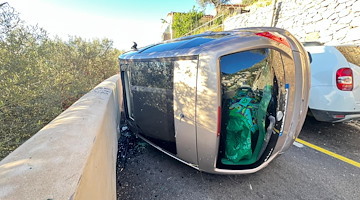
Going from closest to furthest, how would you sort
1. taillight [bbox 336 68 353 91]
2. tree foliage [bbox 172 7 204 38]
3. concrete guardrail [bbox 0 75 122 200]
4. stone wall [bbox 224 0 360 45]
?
concrete guardrail [bbox 0 75 122 200] < taillight [bbox 336 68 353 91] < stone wall [bbox 224 0 360 45] < tree foliage [bbox 172 7 204 38]

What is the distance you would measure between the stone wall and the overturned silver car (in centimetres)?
566

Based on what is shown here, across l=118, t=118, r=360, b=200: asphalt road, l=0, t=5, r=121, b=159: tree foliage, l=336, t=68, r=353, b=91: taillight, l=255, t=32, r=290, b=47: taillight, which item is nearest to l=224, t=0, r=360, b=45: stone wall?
l=336, t=68, r=353, b=91: taillight

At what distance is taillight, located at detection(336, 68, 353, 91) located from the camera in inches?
117

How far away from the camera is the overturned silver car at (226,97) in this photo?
187 centimetres

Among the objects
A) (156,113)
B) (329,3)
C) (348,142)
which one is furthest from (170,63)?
(329,3)

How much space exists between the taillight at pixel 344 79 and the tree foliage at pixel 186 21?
68.3ft

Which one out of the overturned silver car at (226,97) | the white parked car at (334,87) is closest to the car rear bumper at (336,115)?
the white parked car at (334,87)

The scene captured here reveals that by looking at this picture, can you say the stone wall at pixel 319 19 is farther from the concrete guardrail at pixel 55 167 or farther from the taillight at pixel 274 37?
the concrete guardrail at pixel 55 167

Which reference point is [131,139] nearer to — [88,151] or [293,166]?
[88,151]

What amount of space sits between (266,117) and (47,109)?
11.8ft

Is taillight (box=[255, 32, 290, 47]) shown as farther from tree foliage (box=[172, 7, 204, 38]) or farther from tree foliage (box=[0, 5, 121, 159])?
tree foliage (box=[172, 7, 204, 38])

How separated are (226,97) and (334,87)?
220 cm

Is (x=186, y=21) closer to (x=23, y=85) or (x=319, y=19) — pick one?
(x=319, y=19)

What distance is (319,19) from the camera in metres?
6.97
